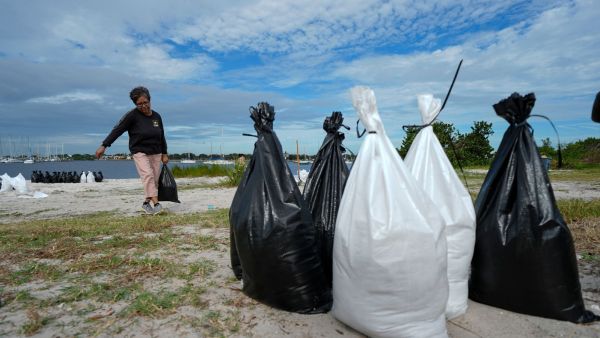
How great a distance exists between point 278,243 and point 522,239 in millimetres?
1287

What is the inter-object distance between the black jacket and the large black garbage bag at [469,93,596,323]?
4806 mm

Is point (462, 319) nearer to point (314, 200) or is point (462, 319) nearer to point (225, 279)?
point (314, 200)

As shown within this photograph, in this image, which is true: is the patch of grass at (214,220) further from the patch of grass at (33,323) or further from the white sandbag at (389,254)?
the white sandbag at (389,254)

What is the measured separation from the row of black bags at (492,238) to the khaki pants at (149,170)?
382 centimetres

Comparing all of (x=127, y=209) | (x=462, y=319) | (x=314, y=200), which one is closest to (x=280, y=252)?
(x=314, y=200)

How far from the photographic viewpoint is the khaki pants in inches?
222

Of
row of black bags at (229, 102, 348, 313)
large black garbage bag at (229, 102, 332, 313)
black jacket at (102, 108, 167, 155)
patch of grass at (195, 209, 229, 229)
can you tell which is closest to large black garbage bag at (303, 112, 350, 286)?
row of black bags at (229, 102, 348, 313)

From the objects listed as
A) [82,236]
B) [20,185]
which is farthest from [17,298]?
[20,185]

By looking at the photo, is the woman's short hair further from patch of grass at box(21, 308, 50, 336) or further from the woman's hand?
patch of grass at box(21, 308, 50, 336)

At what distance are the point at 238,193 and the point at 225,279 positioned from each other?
0.68 m

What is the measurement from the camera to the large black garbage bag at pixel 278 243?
6.89ft

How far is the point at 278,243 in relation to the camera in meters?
2.09

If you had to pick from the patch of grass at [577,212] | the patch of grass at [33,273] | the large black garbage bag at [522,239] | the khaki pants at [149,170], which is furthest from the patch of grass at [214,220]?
the patch of grass at [577,212]

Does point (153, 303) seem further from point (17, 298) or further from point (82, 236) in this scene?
point (82, 236)
